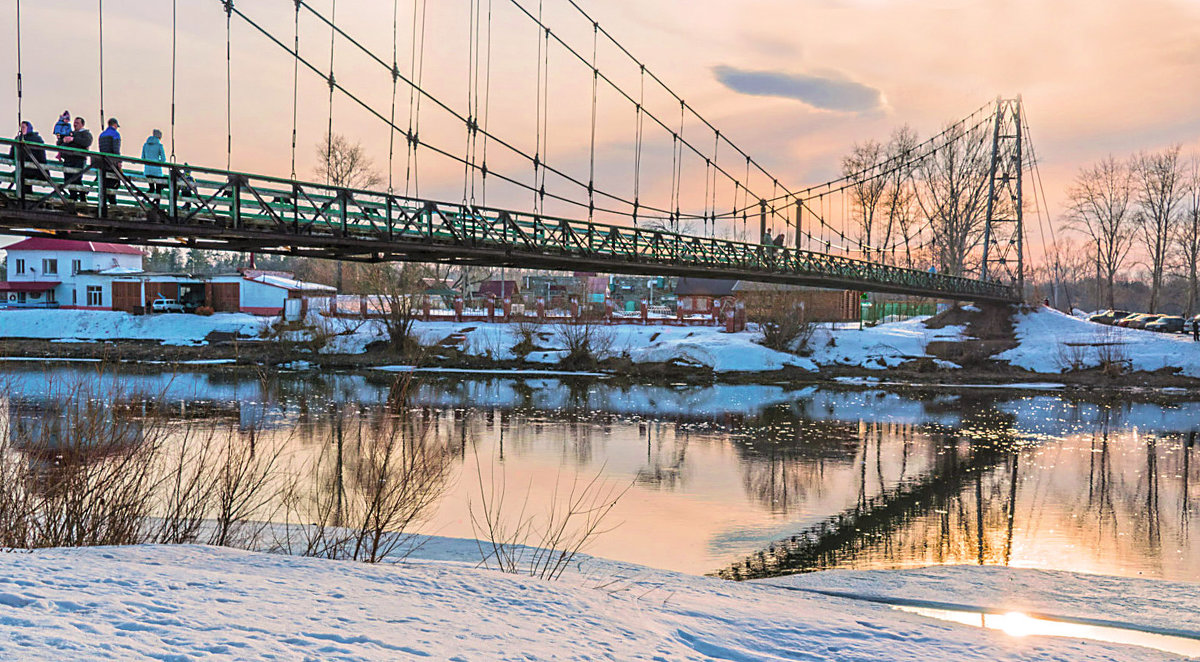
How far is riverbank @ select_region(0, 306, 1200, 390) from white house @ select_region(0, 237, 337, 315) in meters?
7.34

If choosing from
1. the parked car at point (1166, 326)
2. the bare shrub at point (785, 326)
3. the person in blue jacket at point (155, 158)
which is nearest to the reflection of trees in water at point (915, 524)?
the person in blue jacket at point (155, 158)

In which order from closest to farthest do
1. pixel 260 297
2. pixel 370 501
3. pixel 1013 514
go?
pixel 370 501
pixel 1013 514
pixel 260 297

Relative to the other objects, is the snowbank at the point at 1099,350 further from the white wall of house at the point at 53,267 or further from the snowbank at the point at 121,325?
the white wall of house at the point at 53,267

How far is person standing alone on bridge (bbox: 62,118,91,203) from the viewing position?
16.3 metres

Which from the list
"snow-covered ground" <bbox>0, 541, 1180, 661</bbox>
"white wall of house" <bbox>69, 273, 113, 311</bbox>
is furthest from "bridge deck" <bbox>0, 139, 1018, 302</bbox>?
"white wall of house" <bbox>69, 273, 113, 311</bbox>

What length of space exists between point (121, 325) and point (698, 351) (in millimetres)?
33604

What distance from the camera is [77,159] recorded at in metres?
17.0

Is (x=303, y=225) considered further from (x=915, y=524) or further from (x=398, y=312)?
(x=398, y=312)

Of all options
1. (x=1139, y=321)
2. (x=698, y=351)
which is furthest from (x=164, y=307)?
(x=1139, y=321)

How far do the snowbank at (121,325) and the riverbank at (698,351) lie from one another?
130mm

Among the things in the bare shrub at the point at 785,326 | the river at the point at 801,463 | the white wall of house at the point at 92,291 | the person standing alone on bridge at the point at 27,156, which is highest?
→ the person standing alone on bridge at the point at 27,156

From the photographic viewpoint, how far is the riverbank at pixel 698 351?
128ft

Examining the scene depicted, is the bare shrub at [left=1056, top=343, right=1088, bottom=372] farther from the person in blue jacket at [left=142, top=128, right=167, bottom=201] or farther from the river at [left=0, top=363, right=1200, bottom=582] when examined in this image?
the person in blue jacket at [left=142, top=128, right=167, bottom=201]

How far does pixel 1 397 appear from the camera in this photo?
9242mm
